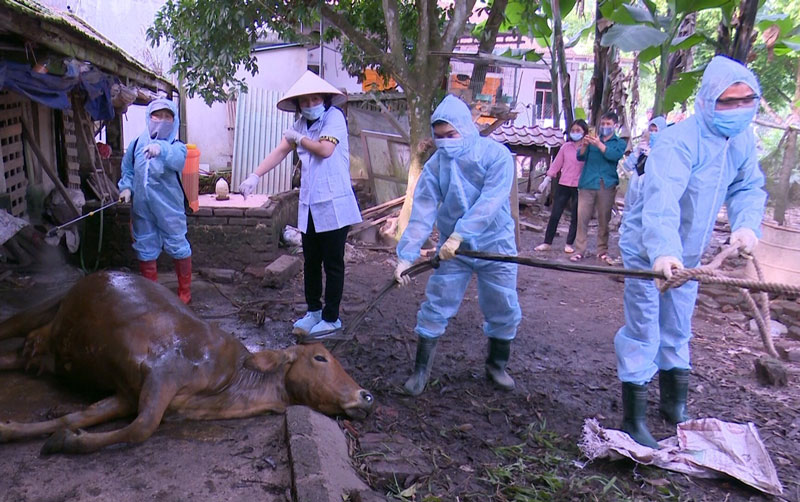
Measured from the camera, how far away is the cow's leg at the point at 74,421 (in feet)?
9.50

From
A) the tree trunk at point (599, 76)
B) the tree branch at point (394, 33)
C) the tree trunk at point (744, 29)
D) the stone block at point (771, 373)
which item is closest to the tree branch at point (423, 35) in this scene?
the tree branch at point (394, 33)

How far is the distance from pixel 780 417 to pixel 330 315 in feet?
11.1

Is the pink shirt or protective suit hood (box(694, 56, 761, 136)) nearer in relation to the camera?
protective suit hood (box(694, 56, 761, 136))

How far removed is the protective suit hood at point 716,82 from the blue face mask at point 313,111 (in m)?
2.73

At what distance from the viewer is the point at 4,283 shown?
18.8 feet

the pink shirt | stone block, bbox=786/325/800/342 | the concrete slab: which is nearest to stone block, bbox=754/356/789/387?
stone block, bbox=786/325/800/342

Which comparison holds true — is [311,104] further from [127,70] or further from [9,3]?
[127,70]

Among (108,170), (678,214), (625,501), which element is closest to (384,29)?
(108,170)

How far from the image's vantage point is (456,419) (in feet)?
12.9

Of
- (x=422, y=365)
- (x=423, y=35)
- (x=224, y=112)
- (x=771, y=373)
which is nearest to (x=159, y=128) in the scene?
(x=422, y=365)

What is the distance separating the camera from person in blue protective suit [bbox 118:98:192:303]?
5.40m

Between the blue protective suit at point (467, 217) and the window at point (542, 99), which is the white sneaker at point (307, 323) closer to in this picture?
the blue protective suit at point (467, 217)

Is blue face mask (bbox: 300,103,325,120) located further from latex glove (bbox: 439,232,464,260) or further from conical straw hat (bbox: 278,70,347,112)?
latex glove (bbox: 439,232,464,260)

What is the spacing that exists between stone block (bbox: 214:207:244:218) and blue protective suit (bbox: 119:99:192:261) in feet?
4.52
